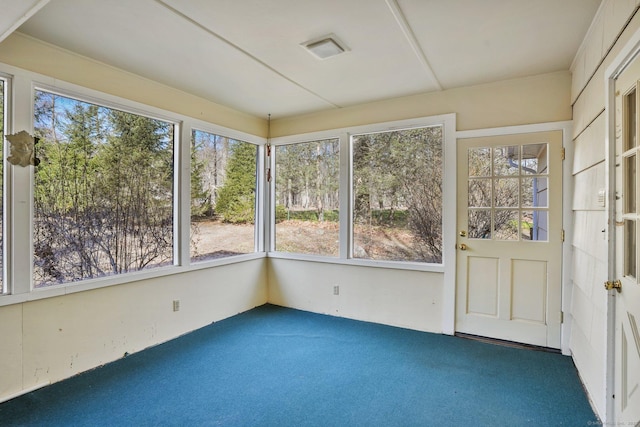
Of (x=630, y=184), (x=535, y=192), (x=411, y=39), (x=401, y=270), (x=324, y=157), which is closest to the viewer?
(x=630, y=184)

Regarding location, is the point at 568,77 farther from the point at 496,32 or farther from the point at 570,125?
the point at 496,32

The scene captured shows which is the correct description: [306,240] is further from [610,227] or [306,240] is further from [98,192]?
[610,227]

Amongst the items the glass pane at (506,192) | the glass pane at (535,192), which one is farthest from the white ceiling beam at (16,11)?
the glass pane at (535,192)

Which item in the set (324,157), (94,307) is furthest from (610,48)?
(94,307)

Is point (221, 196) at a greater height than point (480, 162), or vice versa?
point (480, 162)

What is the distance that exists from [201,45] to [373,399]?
2773 mm

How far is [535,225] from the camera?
9.88 ft

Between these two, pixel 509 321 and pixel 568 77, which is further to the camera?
pixel 509 321

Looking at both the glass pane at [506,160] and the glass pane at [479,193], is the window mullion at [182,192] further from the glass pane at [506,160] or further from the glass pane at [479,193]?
the glass pane at [506,160]

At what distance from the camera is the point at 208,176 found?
3756mm

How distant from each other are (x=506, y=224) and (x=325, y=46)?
2296 millimetres

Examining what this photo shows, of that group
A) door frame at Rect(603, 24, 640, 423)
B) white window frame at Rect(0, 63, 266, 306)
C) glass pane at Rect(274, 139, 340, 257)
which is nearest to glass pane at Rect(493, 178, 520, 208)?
door frame at Rect(603, 24, 640, 423)

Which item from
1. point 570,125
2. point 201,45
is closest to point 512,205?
point 570,125

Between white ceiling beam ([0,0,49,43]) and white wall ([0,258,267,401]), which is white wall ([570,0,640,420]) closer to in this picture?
white ceiling beam ([0,0,49,43])
